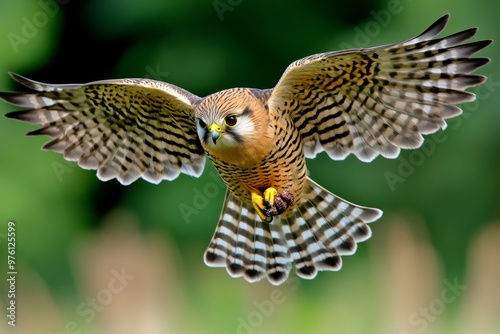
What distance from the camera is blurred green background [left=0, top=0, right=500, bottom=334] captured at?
8852 mm

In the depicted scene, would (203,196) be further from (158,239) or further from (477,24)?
(477,24)

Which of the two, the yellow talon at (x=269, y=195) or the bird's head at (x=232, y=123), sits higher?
the bird's head at (x=232, y=123)

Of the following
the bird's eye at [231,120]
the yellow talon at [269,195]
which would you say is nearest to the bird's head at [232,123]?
the bird's eye at [231,120]

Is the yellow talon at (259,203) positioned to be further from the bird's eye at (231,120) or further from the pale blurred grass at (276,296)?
the pale blurred grass at (276,296)

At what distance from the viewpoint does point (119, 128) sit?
19.3ft

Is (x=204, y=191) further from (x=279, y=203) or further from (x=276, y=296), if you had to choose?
(x=279, y=203)

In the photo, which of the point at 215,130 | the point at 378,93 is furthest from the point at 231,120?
the point at 378,93

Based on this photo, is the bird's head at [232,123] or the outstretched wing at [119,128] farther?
the outstretched wing at [119,128]

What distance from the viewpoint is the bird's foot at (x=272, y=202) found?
5.33m

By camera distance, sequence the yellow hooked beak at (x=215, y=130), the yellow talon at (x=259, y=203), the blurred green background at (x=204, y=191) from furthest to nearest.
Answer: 1. the blurred green background at (x=204, y=191)
2. the yellow talon at (x=259, y=203)
3. the yellow hooked beak at (x=215, y=130)

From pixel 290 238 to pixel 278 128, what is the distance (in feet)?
4.51

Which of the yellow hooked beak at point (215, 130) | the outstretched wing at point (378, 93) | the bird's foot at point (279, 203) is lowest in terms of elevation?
the bird's foot at point (279, 203)

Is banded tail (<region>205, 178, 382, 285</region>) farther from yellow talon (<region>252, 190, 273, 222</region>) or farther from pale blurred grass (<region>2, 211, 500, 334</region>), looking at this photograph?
pale blurred grass (<region>2, 211, 500, 334</region>)

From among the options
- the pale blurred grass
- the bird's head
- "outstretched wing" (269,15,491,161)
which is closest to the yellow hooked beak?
the bird's head
